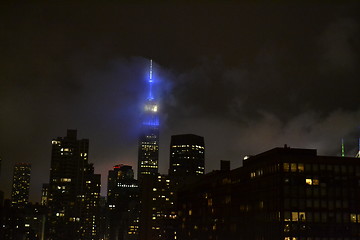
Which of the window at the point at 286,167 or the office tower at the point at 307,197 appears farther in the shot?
the window at the point at 286,167

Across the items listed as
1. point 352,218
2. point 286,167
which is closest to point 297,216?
point 286,167

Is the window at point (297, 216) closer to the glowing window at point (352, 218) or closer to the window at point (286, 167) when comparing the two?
the window at point (286, 167)

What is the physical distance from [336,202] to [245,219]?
3251 cm

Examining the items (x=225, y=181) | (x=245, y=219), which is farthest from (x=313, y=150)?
(x=225, y=181)

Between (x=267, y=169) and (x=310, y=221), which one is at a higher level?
(x=267, y=169)

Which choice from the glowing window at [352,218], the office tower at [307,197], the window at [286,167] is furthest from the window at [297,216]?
the glowing window at [352,218]

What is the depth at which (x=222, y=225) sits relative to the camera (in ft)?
588

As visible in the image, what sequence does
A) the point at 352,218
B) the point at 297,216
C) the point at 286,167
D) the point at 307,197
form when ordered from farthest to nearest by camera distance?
the point at 352,218 < the point at 286,167 < the point at 307,197 < the point at 297,216

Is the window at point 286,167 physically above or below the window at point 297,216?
above

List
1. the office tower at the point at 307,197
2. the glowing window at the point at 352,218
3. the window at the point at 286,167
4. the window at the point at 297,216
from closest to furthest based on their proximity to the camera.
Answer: the window at the point at 297,216
the office tower at the point at 307,197
the window at the point at 286,167
the glowing window at the point at 352,218

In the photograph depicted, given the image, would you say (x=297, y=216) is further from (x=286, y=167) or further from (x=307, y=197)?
(x=286, y=167)

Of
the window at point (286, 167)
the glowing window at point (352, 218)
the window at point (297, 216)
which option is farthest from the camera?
the glowing window at point (352, 218)

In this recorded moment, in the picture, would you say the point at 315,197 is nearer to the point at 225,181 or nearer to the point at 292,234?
the point at 292,234

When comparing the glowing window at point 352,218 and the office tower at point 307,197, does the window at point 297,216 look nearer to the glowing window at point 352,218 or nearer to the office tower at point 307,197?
the office tower at point 307,197
